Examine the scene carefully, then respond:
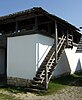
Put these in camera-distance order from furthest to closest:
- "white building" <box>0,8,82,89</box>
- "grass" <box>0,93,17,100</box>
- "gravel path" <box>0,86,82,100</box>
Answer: "white building" <box>0,8,82,89</box>
"gravel path" <box>0,86,82,100</box>
"grass" <box>0,93,17,100</box>

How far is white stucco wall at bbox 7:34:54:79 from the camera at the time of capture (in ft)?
47.9

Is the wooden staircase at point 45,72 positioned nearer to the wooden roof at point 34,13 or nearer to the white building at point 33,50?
the white building at point 33,50

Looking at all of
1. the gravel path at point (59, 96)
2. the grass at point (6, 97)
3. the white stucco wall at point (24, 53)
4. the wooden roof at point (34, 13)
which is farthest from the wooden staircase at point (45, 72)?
the wooden roof at point (34, 13)

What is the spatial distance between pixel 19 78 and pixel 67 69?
6836mm

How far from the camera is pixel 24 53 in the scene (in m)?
15.1

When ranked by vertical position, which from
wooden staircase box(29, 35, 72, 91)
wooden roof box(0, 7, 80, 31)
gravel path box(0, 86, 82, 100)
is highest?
wooden roof box(0, 7, 80, 31)

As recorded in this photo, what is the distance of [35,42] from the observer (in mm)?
14602

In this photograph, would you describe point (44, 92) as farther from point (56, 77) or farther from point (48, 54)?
point (56, 77)

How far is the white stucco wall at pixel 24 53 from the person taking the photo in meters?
14.6

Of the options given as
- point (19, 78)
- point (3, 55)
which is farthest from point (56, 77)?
point (3, 55)

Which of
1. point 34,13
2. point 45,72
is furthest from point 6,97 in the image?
point 34,13

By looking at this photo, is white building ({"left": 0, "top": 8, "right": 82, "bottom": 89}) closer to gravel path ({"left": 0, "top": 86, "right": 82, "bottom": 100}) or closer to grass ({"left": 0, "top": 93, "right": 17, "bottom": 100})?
gravel path ({"left": 0, "top": 86, "right": 82, "bottom": 100})

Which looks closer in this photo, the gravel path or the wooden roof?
the gravel path

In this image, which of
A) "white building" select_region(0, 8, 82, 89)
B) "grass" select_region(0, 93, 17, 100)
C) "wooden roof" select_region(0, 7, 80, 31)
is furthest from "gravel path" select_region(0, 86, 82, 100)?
"wooden roof" select_region(0, 7, 80, 31)
